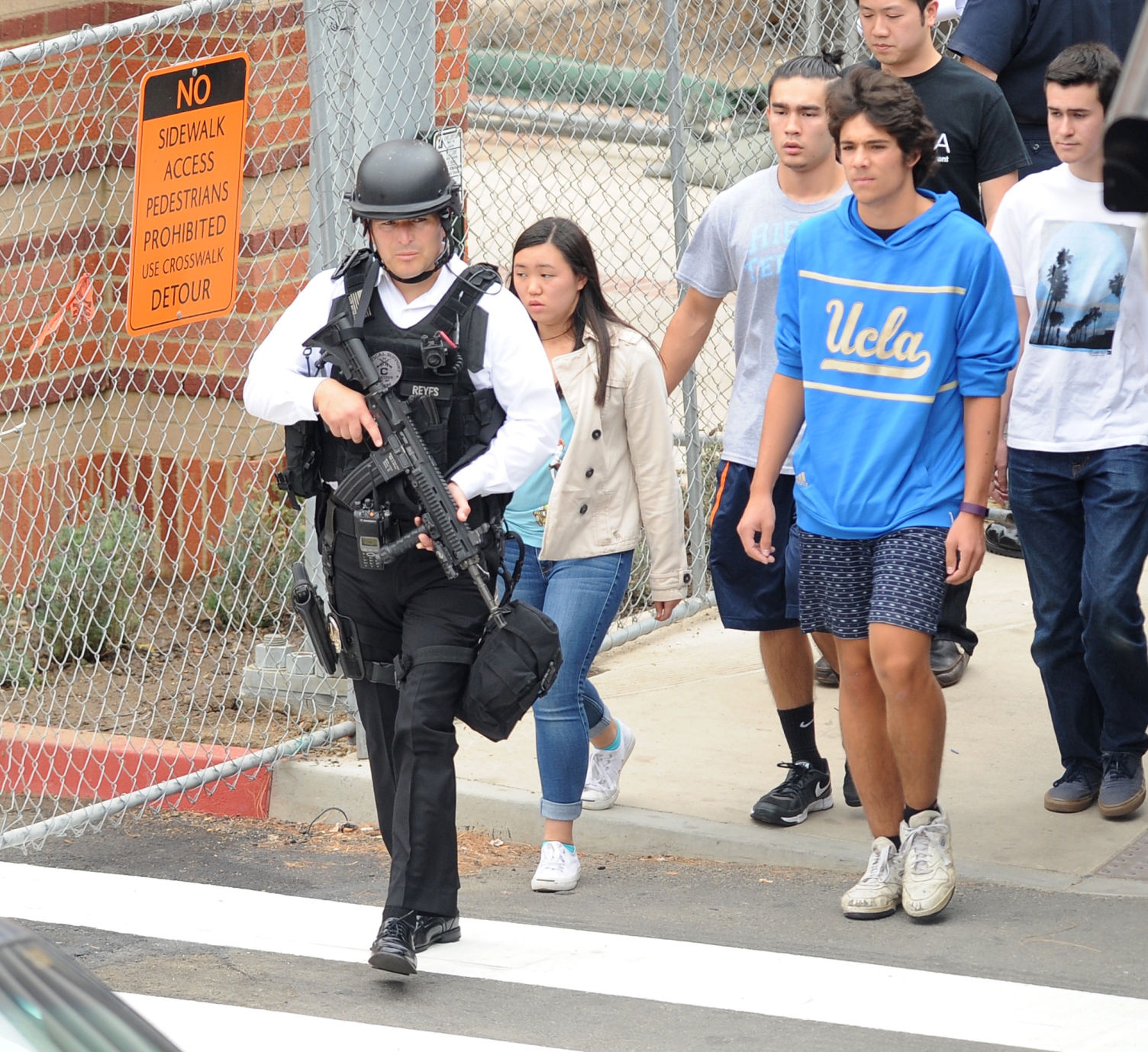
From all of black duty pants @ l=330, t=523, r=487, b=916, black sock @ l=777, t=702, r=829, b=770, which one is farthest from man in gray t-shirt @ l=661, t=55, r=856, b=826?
black duty pants @ l=330, t=523, r=487, b=916

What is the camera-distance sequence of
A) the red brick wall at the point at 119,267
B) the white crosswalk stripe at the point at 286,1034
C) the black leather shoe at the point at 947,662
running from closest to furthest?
the white crosswalk stripe at the point at 286,1034 → the black leather shoe at the point at 947,662 → the red brick wall at the point at 119,267

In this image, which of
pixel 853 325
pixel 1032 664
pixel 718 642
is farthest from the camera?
pixel 718 642

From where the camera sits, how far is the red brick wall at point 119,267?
7816 mm

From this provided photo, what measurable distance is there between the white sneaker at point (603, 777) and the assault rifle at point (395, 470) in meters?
1.36

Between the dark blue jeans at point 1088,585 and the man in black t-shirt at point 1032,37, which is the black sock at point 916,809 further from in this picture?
the man in black t-shirt at point 1032,37

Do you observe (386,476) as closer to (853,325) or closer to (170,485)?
(853,325)

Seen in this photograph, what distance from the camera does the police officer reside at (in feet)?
15.2

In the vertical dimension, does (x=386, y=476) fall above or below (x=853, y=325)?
below

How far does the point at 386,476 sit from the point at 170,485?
154 inches

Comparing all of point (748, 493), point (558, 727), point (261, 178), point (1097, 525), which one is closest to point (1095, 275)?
point (1097, 525)

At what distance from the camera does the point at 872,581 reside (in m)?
4.93

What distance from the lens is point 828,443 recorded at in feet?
16.3

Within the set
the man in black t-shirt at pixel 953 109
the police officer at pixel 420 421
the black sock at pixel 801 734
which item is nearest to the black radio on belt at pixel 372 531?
the police officer at pixel 420 421

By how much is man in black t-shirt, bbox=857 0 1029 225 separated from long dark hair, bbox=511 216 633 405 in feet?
3.62
